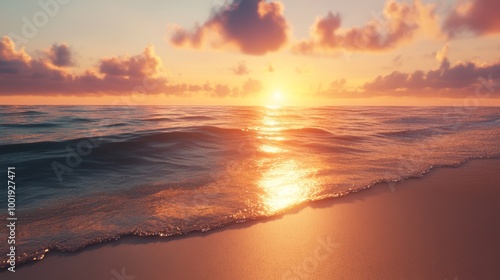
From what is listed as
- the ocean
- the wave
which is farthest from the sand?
the ocean

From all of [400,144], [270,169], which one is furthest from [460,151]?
[270,169]

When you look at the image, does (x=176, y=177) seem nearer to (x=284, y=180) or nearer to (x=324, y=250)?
(x=284, y=180)

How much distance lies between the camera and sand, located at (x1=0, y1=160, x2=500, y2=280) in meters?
4.18

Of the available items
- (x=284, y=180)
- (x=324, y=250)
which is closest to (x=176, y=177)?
(x=284, y=180)

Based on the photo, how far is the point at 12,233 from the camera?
5.63 metres

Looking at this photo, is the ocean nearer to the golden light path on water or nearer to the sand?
the golden light path on water

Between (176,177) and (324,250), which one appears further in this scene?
(176,177)

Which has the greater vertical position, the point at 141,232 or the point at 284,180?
the point at 284,180

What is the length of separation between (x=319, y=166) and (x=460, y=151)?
27.8ft

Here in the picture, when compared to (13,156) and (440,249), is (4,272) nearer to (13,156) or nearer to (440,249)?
(440,249)

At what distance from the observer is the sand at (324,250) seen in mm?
4180

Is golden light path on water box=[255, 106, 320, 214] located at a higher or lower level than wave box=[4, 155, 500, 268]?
higher

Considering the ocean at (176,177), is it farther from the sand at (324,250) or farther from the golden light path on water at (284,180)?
the sand at (324,250)

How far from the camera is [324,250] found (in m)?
4.79
